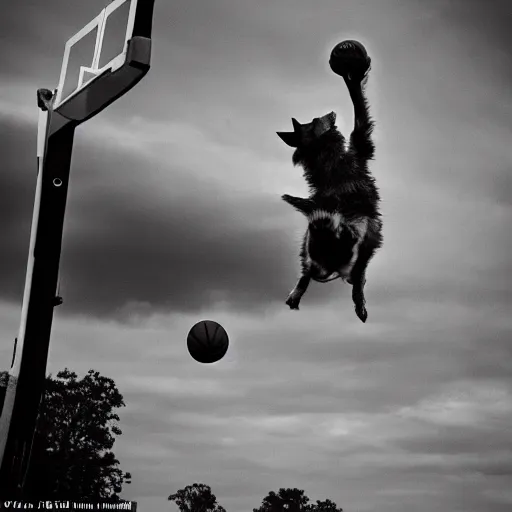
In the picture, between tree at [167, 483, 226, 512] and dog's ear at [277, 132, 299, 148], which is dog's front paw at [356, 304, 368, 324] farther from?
tree at [167, 483, 226, 512]

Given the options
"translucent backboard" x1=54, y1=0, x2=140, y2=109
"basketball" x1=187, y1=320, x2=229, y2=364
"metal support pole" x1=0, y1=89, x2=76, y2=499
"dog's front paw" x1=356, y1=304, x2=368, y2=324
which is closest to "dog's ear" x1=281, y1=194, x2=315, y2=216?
"dog's front paw" x1=356, y1=304, x2=368, y2=324

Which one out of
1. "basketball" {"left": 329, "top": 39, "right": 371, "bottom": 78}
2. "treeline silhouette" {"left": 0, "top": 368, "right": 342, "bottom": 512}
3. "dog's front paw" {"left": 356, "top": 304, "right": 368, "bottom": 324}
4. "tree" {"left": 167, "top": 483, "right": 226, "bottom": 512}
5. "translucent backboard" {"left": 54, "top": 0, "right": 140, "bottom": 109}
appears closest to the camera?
"translucent backboard" {"left": 54, "top": 0, "right": 140, "bottom": 109}

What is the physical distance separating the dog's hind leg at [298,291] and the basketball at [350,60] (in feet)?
9.40

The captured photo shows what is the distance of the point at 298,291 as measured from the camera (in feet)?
39.5

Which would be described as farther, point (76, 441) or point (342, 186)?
point (76, 441)

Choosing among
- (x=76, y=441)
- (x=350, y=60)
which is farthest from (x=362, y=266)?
(x=76, y=441)

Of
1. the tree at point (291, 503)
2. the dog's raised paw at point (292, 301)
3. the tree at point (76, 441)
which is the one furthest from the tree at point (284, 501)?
the dog's raised paw at point (292, 301)

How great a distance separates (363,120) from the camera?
448 inches

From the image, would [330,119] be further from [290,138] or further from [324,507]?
[324,507]

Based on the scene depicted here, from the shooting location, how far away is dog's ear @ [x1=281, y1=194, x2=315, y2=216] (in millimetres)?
11175

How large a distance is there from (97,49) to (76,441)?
46.0 meters

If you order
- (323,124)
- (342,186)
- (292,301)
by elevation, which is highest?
(323,124)

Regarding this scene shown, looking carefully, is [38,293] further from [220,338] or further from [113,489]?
[113,489]

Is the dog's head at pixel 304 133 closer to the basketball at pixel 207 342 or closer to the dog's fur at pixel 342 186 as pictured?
the dog's fur at pixel 342 186
